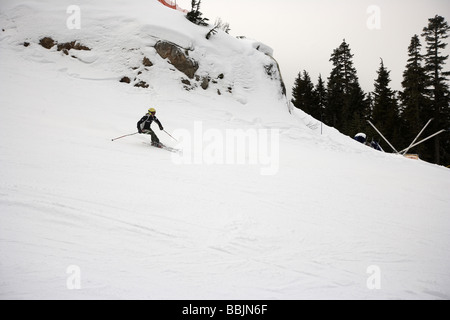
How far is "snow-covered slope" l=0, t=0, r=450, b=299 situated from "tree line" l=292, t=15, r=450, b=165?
14.7m

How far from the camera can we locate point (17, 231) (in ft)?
10.9

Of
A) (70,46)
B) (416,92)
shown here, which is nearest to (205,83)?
(70,46)

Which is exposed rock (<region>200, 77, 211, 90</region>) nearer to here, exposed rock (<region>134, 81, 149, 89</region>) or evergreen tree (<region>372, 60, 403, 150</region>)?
exposed rock (<region>134, 81, 149, 89</region>)

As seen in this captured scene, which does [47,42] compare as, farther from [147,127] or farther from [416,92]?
[416,92]

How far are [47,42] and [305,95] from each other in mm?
38642

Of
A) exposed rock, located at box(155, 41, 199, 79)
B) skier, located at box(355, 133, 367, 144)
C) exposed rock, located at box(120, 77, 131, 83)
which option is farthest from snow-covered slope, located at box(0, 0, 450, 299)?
exposed rock, located at box(155, 41, 199, 79)

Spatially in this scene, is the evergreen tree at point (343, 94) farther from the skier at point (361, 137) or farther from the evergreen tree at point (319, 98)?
the skier at point (361, 137)

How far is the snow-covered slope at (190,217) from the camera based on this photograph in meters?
2.95

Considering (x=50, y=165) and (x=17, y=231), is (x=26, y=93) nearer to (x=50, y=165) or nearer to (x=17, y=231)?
(x=50, y=165)

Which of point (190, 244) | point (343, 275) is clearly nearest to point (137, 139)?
point (190, 244)

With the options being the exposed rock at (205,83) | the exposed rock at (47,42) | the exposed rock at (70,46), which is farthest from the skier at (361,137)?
the exposed rock at (47,42)

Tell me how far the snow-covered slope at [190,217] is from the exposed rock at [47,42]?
15.7ft

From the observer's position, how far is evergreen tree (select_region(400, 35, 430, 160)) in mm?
26922
